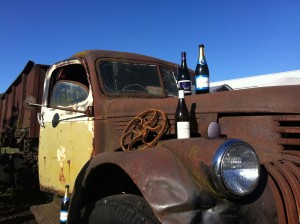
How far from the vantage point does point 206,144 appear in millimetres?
1947

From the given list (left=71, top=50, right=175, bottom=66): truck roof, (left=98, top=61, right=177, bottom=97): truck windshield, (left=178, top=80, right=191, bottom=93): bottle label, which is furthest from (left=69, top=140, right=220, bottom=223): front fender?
(left=71, top=50, right=175, bottom=66): truck roof

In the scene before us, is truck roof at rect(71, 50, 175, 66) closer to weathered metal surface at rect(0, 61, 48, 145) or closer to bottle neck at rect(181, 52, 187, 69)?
bottle neck at rect(181, 52, 187, 69)

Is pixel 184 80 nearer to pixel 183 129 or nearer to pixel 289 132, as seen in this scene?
pixel 183 129

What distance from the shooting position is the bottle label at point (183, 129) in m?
2.44

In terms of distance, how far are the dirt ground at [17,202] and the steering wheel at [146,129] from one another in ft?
9.39

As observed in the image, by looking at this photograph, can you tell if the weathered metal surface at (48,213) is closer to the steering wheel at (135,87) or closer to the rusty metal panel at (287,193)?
the steering wheel at (135,87)

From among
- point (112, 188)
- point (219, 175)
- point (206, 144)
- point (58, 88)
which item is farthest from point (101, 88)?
point (219, 175)

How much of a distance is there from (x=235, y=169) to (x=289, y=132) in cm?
59

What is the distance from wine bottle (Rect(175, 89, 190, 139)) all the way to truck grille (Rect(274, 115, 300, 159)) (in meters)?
0.58

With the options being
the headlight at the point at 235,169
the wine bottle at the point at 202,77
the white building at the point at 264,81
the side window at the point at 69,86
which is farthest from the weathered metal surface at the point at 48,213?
the white building at the point at 264,81

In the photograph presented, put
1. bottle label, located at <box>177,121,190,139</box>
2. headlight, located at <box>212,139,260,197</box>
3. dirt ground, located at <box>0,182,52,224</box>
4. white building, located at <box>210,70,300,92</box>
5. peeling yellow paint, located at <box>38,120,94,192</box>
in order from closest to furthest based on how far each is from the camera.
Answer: headlight, located at <box>212,139,260,197</box>
bottle label, located at <box>177,121,190,139</box>
peeling yellow paint, located at <box>38,120,94,192</box>
dirt ground, located at <box>0,182,52,224</box>
white building, located at <box>210,70,300,92</box>

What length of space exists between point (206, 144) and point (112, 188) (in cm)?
98

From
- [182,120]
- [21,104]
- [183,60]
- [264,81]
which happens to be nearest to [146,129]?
[182,120]

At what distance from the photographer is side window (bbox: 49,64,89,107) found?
11.8ft
